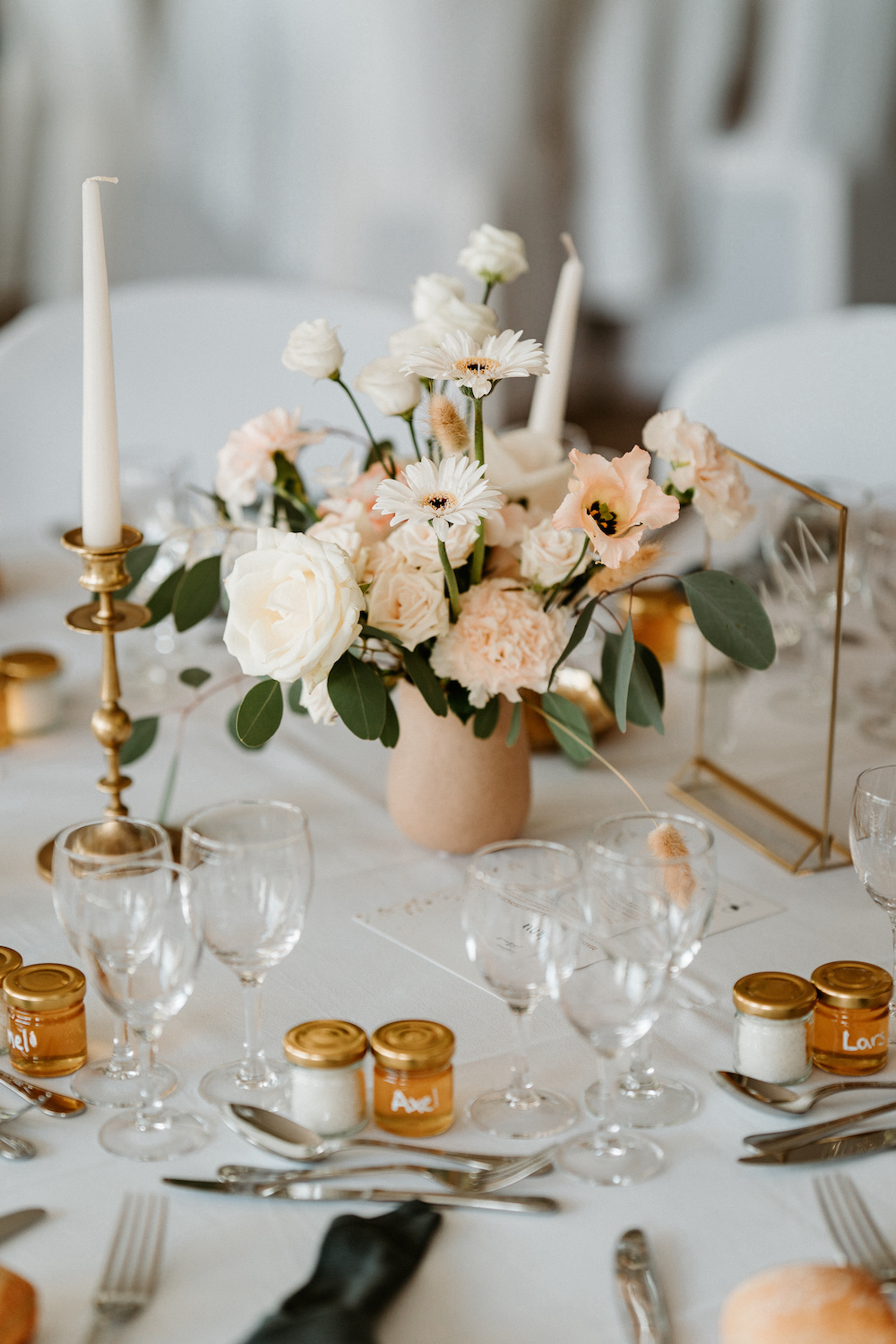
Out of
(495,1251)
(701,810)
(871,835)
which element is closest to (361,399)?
(701,810)

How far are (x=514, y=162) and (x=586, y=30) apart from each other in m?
0.39

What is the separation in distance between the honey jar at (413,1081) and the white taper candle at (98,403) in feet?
1.33

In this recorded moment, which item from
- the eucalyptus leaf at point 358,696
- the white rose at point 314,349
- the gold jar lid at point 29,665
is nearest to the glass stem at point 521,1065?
the eucalyptus leaf at point 358,696

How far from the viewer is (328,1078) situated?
814mm

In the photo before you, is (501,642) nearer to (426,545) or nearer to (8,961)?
(426,545)

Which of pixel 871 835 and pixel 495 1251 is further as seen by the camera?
pixel 871 835

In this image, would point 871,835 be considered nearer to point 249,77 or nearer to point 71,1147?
point 71,1147

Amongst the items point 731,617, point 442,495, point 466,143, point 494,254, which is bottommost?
point 731,617

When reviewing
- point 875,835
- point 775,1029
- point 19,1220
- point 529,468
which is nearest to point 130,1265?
point 19,1220

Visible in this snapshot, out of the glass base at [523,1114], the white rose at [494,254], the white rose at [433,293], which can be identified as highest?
the white rose at [494,254]

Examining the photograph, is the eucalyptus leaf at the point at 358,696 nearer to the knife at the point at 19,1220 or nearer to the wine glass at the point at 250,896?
the wine glass at the point at 250,896

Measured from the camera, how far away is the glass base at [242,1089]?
85cm

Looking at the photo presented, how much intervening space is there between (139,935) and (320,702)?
0.83ft

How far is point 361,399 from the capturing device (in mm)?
2148
